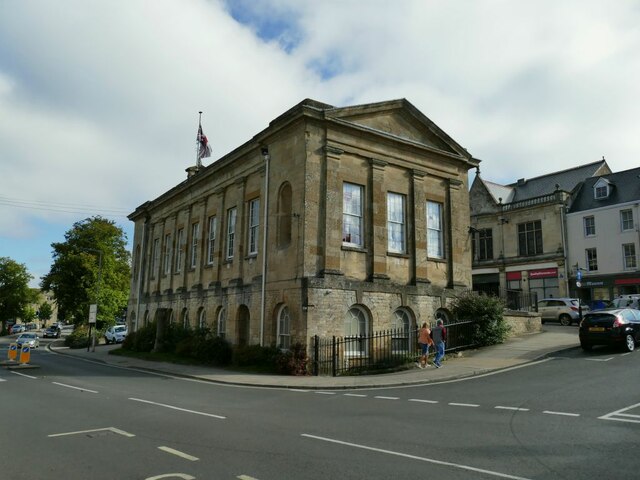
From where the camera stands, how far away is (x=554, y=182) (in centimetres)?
4775

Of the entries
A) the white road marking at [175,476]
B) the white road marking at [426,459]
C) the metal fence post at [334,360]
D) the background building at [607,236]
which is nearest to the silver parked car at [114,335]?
the metal fence post at [334,360]

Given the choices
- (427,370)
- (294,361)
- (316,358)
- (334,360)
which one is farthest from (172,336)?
(427,370)

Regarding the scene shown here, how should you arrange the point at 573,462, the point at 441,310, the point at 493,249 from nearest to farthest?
the point at 573,462 → the point at 441,310 → the point at 493,249

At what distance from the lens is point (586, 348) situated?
18.8m

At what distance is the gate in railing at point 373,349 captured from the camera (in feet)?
58.3

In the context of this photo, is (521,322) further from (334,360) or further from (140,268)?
(140,268)

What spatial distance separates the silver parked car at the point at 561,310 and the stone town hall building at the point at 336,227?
11517mm

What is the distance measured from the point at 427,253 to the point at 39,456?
18.5 meters

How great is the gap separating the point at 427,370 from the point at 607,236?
3100cm

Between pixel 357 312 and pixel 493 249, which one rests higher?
pixel 493 249

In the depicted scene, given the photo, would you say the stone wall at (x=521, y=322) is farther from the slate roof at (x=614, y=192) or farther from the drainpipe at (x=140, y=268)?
the drainpipe at (x=140, y=268)

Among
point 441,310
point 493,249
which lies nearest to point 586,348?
point 441,310

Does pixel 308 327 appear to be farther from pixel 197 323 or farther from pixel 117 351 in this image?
pixel 117 351

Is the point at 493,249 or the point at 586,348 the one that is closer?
the point at 586,348
